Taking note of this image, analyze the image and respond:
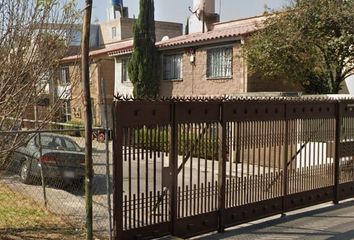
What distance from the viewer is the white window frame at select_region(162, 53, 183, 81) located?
79.5 feet

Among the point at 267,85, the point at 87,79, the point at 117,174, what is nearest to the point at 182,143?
the point at 117,174

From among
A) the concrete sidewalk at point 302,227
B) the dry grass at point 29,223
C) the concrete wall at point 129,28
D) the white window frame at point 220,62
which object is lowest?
the concrete sidewalk at point 302,227

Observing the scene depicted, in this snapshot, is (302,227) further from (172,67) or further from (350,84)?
(172,67)

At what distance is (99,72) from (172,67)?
698 inches

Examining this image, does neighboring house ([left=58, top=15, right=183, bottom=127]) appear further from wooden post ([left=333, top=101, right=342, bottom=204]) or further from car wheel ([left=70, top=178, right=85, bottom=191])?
wooden post ([left=333, top=101, right=342, bottom=204])

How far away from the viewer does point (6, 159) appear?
6.68 metres

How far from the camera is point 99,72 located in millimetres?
7410

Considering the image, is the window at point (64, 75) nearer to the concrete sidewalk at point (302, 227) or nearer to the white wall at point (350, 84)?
the concrete sidewalk at point (302, 227)

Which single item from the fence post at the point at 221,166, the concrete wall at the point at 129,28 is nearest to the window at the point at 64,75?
the fence post at the point at 221,166

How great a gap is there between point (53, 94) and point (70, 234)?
6.71 ft

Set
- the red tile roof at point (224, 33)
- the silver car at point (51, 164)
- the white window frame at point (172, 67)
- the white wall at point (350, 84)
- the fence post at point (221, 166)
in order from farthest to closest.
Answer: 1. the white window frame at point (172, 67)
2. the white wall at point (350, 84)
3. the red tile roof at point (224, 33)
4. the silver car at point (51, 164)
5. the fence post at point (221, 166)

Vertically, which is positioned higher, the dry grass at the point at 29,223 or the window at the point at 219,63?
the window at the point at 219,63

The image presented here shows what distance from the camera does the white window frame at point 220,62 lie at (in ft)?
67.9

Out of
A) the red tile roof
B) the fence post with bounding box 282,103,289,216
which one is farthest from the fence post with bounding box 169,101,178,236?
the red tile roof
